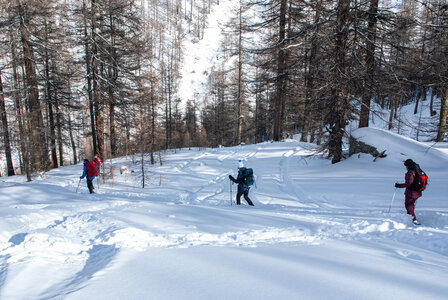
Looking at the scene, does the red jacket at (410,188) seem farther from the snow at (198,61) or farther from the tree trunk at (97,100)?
the snow at (198,61)

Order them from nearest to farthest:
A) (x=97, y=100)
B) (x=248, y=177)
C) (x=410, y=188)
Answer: (x=410, y=188) → (x=248, y=177) → (x=97, y=100)

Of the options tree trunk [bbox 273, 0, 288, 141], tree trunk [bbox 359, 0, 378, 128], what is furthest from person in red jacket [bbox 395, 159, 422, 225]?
tree trunk [bbox 273, 0, 288, 141]

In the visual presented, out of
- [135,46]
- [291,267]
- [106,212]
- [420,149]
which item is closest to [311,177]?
[420,149]

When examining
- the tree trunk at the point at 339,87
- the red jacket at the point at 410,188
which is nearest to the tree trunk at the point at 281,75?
the tree trunk at the point at 339,87

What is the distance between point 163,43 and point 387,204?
67.5 metres

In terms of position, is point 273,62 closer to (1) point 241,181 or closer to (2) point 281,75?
(2) point 281,75

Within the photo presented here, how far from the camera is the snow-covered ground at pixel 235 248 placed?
2.53 meters

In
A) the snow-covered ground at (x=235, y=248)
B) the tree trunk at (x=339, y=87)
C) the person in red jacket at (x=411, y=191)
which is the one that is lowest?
the snow-covered ground at (x=235, y=248)

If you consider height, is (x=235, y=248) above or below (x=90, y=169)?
below

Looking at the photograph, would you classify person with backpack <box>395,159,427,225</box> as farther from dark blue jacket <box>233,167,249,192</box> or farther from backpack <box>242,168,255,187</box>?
dark blue jacket <box>233,167,249,192</box>

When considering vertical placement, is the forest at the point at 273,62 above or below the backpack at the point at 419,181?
above

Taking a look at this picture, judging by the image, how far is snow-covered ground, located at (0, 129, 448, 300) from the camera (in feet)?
8.29

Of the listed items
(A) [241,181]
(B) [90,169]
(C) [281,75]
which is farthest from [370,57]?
(B) [90,169]

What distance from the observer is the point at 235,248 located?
365 centimetres
